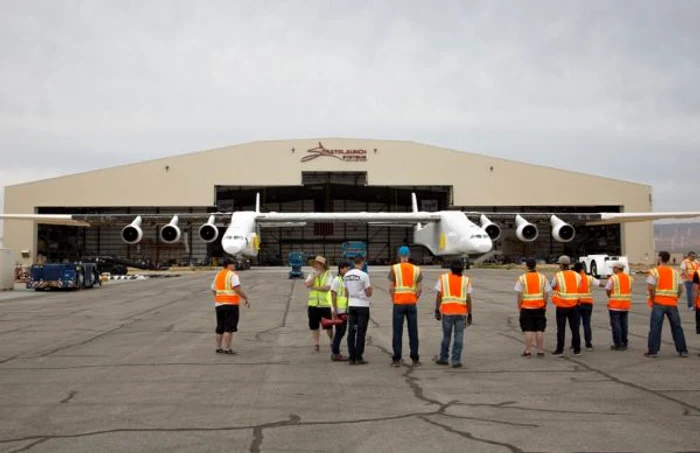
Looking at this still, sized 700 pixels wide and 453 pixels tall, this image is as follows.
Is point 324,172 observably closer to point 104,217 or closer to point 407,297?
point 104,217

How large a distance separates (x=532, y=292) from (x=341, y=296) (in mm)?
2859

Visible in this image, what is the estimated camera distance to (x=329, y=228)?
7181 cm

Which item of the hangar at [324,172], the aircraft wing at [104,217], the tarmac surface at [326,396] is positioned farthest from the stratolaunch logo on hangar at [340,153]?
the tarmac surface at [326,396]

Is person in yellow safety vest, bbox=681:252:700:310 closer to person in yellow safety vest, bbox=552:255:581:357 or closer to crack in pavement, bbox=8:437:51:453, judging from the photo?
person in yellow safety vest, bbox=552:255:581:357

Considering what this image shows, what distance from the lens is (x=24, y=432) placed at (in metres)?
5.71

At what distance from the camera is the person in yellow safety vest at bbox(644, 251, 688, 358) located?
9.87 m

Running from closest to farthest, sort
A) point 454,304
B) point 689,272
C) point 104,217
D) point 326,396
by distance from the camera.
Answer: point 326,396 < point 454,304 < point 689,272 < point 104,217

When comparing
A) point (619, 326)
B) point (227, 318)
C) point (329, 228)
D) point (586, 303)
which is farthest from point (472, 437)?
point (329, 228)

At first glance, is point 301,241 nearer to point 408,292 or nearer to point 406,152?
point 406,152

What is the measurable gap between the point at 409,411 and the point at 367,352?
423 centimetres

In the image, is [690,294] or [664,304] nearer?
[664,304]

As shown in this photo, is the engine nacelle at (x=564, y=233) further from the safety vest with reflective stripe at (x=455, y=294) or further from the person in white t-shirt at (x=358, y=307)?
the person in white t-shirt at (x=358, y=307)

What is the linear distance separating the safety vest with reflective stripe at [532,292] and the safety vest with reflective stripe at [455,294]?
1.06 metres

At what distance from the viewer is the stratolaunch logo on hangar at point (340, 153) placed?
55.6 metres
